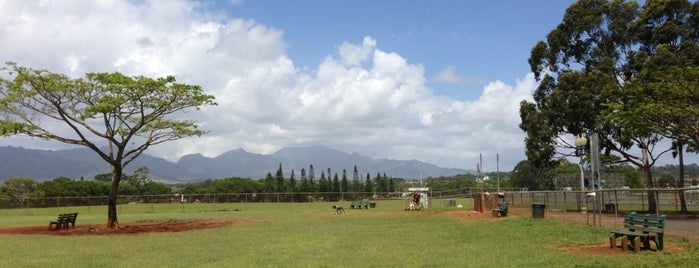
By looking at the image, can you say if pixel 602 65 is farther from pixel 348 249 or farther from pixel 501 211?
pixel 348 249

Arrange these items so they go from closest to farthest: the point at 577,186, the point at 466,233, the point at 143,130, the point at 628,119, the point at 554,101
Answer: the point at 466,233 < the point at 628,119 < the point at 143,130 < the point at 554,101 < the point at 577,186

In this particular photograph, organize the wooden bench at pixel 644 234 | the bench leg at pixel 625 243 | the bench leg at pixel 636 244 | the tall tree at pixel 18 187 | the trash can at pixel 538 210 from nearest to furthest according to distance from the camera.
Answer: the bench leg at pixel 636 244, the wooden bench at pixel 644 234, the bench leg at pixel 625 243, the trash can at pixel 538 210, the tall tree at pixel 18 187

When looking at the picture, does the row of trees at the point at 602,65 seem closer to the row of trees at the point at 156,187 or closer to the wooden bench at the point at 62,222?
the wooden bench at the point at 62,222

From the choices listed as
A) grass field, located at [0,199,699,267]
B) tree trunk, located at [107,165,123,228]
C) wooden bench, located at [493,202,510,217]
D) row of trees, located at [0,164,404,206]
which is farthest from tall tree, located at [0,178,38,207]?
wooden bench, located at [493,202,510,217]

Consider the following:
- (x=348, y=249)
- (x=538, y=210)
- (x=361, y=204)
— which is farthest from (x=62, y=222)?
(x=361, y=204)

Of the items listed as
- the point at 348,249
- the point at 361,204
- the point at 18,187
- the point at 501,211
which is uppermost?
the point at 18,187

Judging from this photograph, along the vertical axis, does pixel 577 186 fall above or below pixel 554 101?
below

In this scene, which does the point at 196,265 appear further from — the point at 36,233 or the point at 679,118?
the point at 679,118

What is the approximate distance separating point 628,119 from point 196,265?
19732mm

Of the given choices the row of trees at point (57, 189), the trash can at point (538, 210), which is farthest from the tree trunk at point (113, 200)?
the row of trees at point (57, 189)

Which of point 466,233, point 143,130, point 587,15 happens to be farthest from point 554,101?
point 143,130

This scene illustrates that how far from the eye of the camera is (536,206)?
23312 millimetres

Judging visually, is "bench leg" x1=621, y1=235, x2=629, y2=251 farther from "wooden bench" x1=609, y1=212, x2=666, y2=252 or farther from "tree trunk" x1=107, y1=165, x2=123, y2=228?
"tree trunk" x1=107, y1=165, x2=123, y2=228

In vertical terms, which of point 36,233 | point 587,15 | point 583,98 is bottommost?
point 36,233
